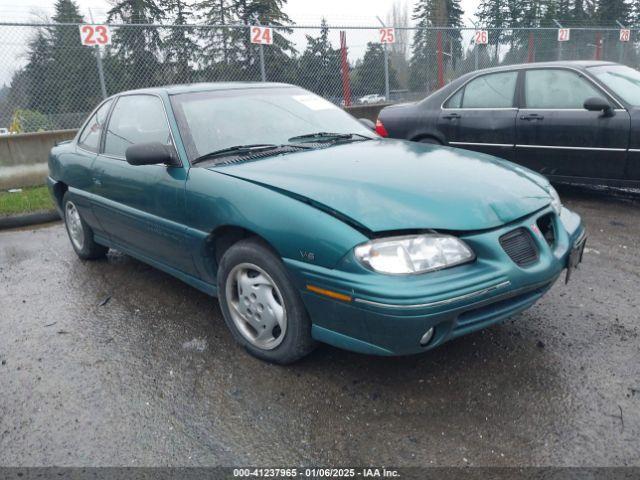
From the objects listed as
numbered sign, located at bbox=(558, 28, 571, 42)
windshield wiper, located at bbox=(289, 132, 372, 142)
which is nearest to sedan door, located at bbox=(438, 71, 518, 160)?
→ windshield wiper, located at bbox=(289, 132, 372, 142)

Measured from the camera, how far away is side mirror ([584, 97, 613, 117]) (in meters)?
5.49

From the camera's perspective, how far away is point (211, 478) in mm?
2236

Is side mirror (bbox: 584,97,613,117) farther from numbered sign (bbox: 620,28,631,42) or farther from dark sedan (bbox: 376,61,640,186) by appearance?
numbered sign (bbox: 620,28,631,42)

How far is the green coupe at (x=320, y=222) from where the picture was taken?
8.07 ft

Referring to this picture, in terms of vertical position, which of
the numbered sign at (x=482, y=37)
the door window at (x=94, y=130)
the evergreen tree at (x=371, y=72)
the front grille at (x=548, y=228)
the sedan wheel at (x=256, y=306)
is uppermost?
the numbered sign at (x=482, y=37)

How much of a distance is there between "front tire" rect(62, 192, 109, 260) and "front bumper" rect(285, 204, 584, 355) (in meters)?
2.84

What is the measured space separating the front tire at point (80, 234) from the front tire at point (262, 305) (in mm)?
2219

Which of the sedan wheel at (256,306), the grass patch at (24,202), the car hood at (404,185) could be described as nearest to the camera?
the car hood at (404,185)

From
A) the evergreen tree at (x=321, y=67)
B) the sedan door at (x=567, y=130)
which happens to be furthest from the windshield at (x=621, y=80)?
the evergreen tree at (x=321, y=67)

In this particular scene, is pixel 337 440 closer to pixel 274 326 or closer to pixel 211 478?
pixel 211 478

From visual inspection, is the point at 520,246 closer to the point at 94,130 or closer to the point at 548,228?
the point at 548,228

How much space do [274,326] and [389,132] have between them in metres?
4.74

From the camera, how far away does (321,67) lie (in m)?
11.7

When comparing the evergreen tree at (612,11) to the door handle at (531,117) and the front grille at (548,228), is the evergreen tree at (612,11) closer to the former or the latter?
the door handle at (531,117)
